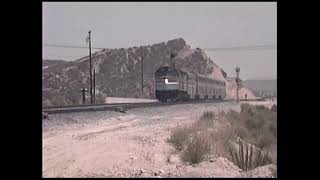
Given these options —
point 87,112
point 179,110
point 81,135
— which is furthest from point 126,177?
point 179,110

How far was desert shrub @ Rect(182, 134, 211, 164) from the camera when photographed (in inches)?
541

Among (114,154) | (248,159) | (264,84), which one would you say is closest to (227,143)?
(248,159)

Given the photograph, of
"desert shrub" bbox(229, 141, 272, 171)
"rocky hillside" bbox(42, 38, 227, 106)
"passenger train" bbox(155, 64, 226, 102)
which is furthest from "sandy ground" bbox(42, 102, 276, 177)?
"rocky hillside" bbox(42, 38, 227, 106)

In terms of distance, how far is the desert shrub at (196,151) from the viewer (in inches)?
541

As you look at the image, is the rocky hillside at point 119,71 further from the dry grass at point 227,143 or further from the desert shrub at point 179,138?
the desert shrub at point 179,138

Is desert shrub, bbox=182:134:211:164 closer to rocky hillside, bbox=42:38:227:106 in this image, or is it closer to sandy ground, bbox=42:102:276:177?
sandy ground, bbox=42:102:276:177

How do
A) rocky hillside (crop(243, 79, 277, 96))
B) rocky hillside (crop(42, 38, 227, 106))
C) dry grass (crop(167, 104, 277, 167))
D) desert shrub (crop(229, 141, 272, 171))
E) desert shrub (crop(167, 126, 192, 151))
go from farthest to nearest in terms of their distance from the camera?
rocky hillside (crop(42, 38, 227, 106))
rocky hillside (crop(243, 79, 277, 96))
desert shrub (crop(167, 126, 192, 151))
dry grass (crop(167, 104, 277, 167))
desert shrub (crop(229, 141, 272, 171))

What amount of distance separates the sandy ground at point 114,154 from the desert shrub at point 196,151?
0.22 m

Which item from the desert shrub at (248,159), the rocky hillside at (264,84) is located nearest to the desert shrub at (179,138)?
the desert shrub at (248,159)

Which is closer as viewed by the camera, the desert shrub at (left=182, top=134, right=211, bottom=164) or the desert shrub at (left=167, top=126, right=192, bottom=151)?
the desert shrub at (left=182, top=134, right=211, bottom=164)

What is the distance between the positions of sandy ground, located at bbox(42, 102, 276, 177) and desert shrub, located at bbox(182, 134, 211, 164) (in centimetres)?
22
